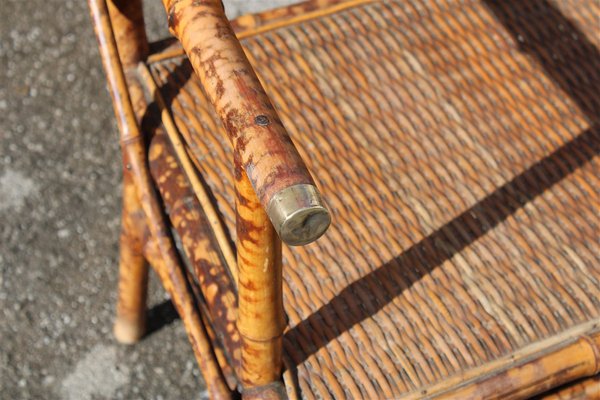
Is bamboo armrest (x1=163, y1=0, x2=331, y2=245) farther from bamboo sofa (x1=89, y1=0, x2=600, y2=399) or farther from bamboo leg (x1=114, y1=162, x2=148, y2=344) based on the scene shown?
bamboo leg (x1=114, y1=162, x2=148, y2=344)

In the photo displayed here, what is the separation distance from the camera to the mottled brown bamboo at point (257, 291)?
622 mm

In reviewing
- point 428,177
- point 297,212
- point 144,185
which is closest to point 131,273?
point 144,185

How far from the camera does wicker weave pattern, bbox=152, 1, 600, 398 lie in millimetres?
872

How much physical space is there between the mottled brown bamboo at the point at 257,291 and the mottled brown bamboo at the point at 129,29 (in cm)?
43

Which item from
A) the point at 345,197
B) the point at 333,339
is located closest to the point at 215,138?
the point at 345,197

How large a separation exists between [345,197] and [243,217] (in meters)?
0.35

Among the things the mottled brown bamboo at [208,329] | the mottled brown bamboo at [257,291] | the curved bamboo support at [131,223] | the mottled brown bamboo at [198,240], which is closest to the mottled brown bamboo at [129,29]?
the curved bamboo support at [131,223]

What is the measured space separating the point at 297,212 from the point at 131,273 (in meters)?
0.72

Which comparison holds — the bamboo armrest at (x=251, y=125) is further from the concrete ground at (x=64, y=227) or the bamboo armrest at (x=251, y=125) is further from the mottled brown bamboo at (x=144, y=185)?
the concrete ground at (x=64, y=227)

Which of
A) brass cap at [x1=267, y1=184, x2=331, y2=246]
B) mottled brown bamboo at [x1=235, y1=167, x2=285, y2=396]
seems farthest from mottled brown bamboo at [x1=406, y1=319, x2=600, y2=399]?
brass cap at [x1=267, y1=184, x2=331, y2=246]

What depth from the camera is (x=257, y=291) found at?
70 centimetres

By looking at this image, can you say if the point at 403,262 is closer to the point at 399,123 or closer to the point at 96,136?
the point at 399,123

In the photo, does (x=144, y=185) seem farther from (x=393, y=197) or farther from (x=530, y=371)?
(x=530, y=371)

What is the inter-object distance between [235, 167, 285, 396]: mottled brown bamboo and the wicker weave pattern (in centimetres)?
6
